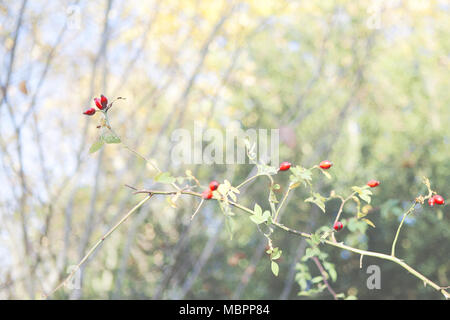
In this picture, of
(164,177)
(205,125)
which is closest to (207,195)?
(164,177)

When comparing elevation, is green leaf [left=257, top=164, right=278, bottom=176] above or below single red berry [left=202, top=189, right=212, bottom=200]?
above

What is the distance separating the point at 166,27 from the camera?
91.2 inches

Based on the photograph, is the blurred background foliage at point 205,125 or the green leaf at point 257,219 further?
the blurred background foliage at point 205,125

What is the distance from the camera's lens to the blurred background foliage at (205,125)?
1644 mm

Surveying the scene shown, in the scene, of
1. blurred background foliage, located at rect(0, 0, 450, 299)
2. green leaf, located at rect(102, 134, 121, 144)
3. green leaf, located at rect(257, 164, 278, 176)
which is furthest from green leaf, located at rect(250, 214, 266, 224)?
blurred background foliage, located at rect(0, 0, 450, 299)

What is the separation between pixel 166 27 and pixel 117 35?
327 millimetres

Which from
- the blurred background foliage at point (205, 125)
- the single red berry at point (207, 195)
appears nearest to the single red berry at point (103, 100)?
the single red berry at point (207, 195)

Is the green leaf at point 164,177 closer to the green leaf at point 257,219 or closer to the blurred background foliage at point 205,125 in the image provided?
the green leaf at point 257,219

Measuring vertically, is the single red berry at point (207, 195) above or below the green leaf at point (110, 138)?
below

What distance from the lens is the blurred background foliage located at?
64.7 inches

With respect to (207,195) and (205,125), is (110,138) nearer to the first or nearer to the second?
→ (207,195)

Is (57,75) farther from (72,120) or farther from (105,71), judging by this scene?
(105,71)

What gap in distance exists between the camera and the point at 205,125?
175 cm

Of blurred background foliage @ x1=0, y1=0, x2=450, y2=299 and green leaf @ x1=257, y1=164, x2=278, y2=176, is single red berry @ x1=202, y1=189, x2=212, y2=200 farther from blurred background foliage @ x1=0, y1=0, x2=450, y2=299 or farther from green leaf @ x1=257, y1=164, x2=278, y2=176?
blurred background foliage @ x1=0, y1=0, x2=450, y2=299
